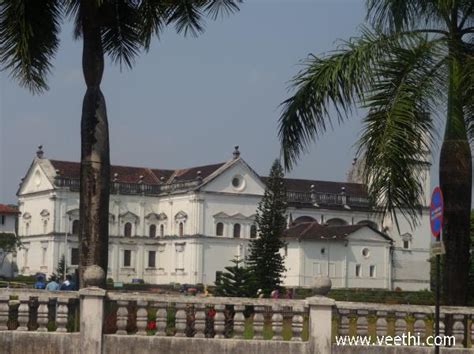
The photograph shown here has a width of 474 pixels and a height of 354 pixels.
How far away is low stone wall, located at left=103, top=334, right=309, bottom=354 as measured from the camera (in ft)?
47.4

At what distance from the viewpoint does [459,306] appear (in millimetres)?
15195

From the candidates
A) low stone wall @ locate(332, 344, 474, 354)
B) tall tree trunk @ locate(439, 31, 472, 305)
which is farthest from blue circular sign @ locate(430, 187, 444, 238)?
low stone wall @ locate(332, 344, 474, 354)

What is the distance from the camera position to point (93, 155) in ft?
55.3

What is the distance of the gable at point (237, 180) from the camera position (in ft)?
340

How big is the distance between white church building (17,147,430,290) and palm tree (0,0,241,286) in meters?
79.9

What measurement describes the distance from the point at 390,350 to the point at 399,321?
44cm

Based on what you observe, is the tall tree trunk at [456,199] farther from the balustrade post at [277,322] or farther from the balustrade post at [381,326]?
the balustrade post at [277,322]

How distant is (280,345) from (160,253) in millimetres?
92760

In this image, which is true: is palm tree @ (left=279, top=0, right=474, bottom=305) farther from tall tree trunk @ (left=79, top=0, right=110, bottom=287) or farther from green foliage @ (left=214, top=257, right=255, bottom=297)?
green foliage @ (left=214, top=257, right=255, bottom=297)

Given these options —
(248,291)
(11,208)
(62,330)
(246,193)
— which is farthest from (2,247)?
(62,330)

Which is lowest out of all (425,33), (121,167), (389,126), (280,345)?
(280,345)

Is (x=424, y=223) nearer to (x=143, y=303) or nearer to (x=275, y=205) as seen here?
(x=275, y=205)

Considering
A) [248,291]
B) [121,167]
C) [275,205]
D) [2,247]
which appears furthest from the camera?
[121,167]

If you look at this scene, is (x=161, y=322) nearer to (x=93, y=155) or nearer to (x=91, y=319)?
(x=91, y=319)
